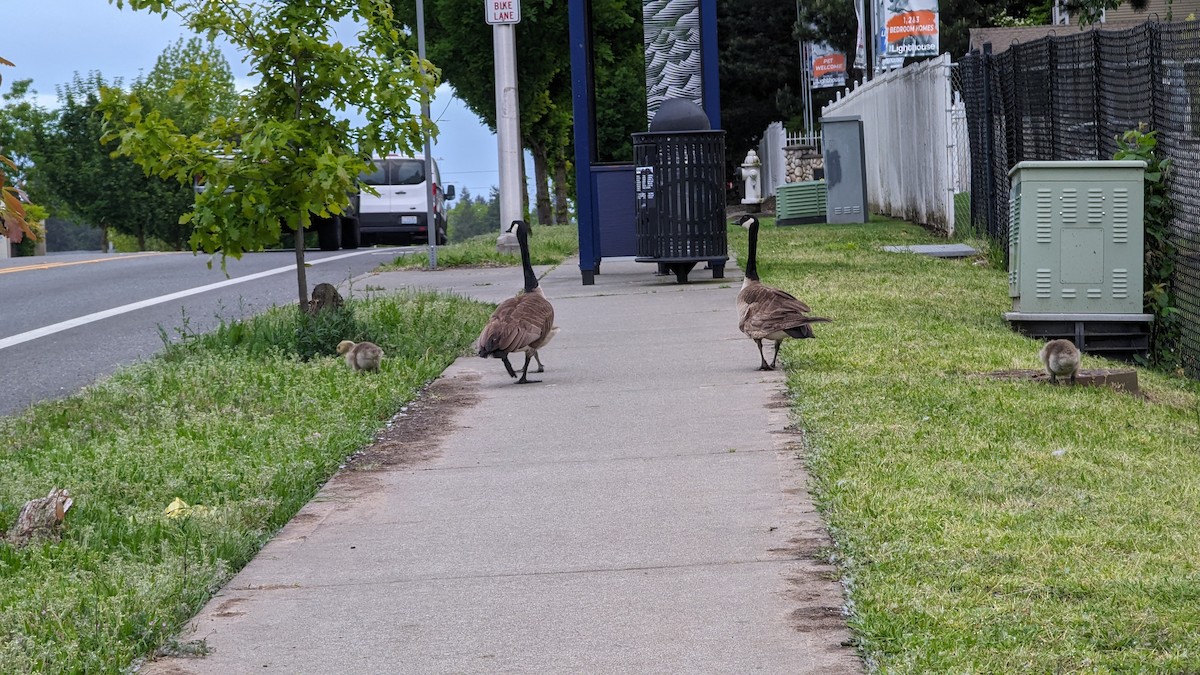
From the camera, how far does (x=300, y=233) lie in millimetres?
11641

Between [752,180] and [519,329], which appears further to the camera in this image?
[752,180]

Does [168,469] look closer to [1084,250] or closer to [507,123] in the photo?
[1084,250]

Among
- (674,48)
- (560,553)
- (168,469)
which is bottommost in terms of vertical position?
(560,553)

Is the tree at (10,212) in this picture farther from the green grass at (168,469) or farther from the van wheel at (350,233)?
the van wheel at (350,233)

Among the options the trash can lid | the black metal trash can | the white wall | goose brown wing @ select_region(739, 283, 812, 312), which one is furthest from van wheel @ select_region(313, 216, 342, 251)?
goose brown wing @ select_region(739, 283, 812, 312)

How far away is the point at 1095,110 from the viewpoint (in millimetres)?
12930

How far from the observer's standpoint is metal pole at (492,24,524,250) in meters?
23.5

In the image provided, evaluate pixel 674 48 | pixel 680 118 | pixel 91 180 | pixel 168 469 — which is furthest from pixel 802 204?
pixel 91 180

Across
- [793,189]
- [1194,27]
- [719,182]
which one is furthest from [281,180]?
[793,189]

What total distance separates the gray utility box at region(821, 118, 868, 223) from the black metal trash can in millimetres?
12617

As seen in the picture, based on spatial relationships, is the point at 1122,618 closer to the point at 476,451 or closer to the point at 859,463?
the point at 859,463

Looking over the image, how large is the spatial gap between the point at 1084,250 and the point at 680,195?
5.41 m

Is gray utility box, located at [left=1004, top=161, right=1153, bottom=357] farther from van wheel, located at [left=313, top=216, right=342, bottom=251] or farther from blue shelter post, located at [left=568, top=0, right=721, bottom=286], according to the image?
van wheel, located at [left=313, top=216, right=342, bottom=251]

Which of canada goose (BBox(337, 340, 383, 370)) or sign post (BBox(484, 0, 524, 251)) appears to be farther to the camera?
sign post (BBox(484, 0, 524, 251))
